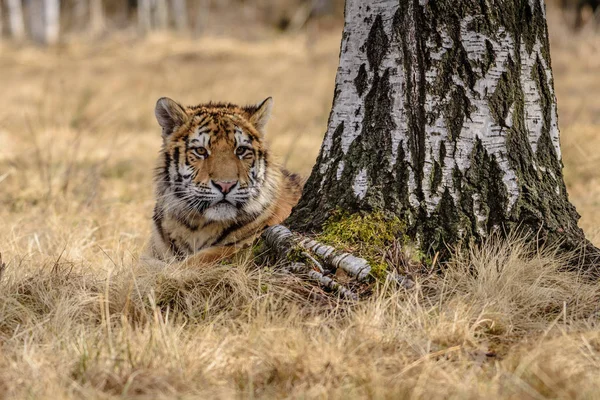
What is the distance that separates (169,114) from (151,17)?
30.8m

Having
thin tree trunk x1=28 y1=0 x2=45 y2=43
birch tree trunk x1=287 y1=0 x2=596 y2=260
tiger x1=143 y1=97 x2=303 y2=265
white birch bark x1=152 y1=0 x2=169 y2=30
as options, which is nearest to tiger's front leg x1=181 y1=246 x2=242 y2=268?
tiger x1=143 y1=97 x2=303 y2=265

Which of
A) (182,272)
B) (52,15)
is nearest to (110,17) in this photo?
(52,15)

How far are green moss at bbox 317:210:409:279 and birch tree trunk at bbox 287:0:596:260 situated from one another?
50 millimetres

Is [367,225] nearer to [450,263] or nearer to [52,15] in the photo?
[450,263]

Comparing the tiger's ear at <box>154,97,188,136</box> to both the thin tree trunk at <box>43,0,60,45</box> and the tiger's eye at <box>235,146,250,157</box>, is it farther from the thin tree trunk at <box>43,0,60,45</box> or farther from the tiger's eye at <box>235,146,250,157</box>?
the thin tree trunk at <box>43,0,60,45</box>

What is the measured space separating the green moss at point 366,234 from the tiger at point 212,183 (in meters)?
0.70

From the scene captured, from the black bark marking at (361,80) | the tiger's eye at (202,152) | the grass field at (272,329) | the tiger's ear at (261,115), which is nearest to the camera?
the grass field at (272,329)

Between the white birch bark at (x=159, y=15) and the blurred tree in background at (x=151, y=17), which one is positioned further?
the white birch bark at (x=159, y=15)

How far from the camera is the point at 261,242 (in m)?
3.88

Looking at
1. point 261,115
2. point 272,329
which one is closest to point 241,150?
point 261,115

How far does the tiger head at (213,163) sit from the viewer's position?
406 centimetres

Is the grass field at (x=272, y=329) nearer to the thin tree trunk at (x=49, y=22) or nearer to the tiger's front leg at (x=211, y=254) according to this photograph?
the tiger's front leg at (x=211, y=254)

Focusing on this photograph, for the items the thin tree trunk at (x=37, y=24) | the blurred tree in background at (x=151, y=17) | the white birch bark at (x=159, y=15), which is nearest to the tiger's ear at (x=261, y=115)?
the blurred tree in background at (x=151, y=17)

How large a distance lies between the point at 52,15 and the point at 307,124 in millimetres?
16365
